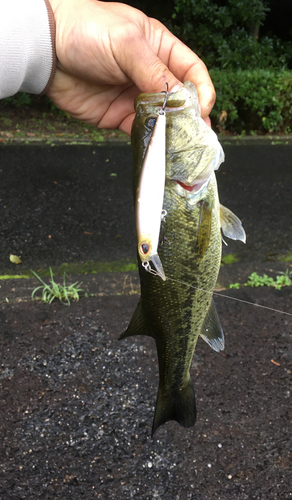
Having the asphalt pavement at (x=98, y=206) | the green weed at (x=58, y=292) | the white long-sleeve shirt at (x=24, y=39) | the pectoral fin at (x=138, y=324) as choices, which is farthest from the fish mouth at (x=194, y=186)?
the asphalt pavement at (x=98, y=206)

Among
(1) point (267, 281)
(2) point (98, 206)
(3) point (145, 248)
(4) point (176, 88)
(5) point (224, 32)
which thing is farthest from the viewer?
(5) point (224, 32)

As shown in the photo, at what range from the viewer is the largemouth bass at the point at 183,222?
175 cm

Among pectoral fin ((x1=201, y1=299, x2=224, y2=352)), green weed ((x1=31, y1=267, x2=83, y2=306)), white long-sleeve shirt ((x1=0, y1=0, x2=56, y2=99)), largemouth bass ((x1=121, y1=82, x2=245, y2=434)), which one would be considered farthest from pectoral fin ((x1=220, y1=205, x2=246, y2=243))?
green weed ((x1=31, y1=267, x2=83, y2=306))

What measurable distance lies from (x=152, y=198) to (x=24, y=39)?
1670mm

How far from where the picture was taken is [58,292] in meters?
3.68

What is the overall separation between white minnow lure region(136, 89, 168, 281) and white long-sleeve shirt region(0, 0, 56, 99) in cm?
139

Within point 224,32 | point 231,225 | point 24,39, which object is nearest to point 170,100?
point 231,225

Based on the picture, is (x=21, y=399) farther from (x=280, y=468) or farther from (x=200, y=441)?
(x=280, y=468)

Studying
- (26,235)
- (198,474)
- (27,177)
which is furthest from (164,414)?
(27,177)

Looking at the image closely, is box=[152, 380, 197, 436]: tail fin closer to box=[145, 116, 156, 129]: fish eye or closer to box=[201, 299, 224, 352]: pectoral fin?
box=[201, 299, 224, 352]: pectoral fin

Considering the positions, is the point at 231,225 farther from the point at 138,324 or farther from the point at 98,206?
the point at 98,206

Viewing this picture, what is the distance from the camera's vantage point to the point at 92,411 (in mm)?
2896

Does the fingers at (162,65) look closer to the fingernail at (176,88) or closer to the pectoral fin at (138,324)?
the fingernail at (176,88)

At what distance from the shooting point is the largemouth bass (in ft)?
5.73
